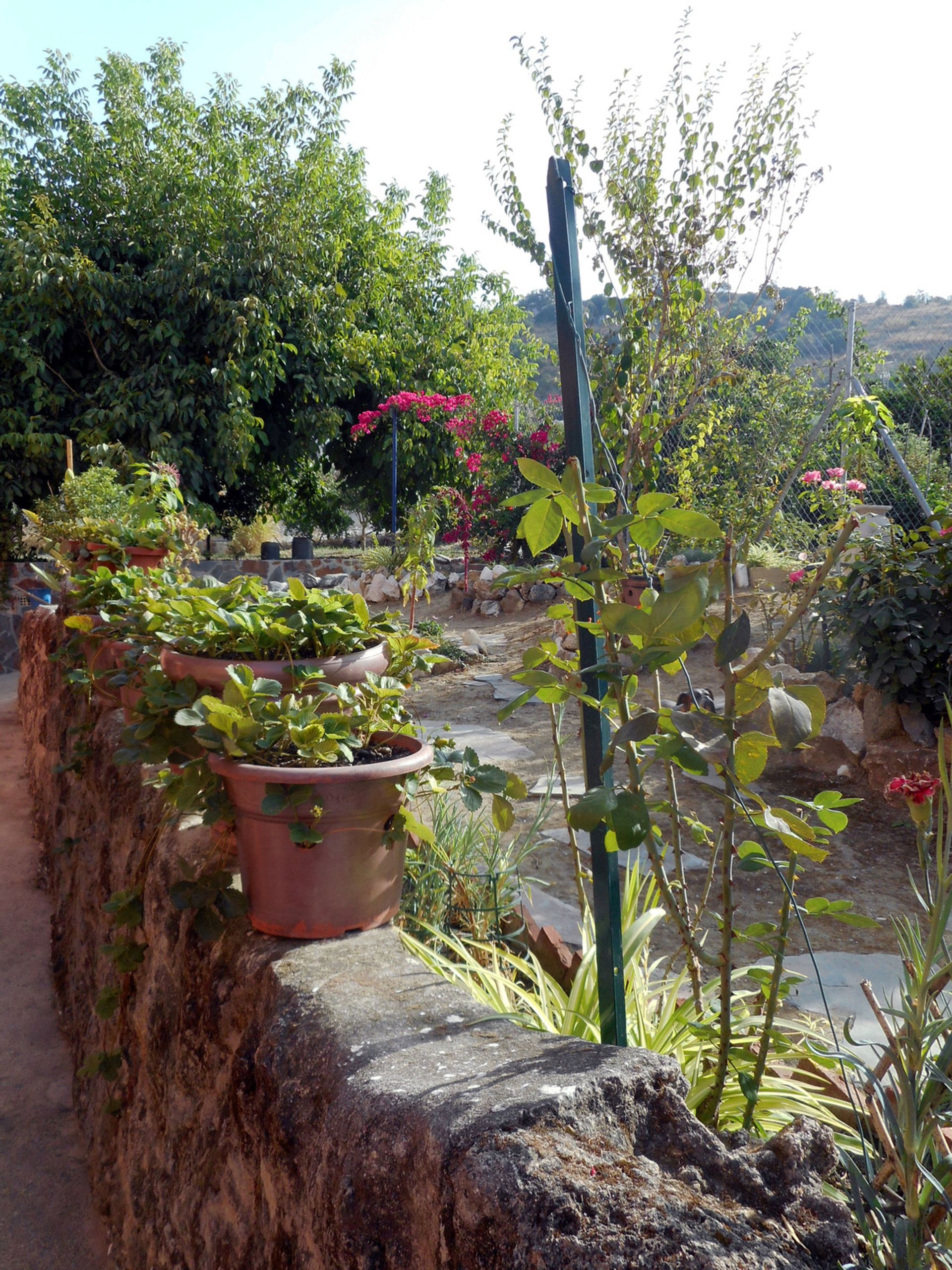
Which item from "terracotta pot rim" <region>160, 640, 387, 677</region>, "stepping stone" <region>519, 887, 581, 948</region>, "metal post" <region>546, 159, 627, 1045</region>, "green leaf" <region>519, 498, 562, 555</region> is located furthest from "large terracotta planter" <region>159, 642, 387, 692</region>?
"stepping stone" <region>519, 887, 581, 948</region>

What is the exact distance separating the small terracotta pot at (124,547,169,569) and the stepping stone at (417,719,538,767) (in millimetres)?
1543

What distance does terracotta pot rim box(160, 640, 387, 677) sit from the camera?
1.42m

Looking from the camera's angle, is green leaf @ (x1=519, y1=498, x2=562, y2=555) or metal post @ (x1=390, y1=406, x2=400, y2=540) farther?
metal post @ (x1=390, y1=406, x2=400, y2=540)

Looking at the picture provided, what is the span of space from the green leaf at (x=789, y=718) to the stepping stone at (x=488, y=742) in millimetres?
3217

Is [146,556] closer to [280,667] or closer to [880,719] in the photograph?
[280,667]

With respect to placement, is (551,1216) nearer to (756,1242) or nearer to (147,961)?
(756,1242)

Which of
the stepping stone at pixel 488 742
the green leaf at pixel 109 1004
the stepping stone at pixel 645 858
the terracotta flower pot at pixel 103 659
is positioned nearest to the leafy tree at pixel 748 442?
the stepping stone at pixel 488 742

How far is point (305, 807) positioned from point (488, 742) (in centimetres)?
369

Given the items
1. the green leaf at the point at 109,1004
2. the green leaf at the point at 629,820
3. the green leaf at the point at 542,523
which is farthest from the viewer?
the green leaf at the point at 109,1004

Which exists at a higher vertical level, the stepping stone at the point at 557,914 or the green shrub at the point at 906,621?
the green shrub at the point at 906,621

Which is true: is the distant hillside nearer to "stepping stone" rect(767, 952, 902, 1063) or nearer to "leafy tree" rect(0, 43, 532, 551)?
"leafy tree" rect(0, 43, 532, 551)

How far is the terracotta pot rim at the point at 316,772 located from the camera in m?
1.10

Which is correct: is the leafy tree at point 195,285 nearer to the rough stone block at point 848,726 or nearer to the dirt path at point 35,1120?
the dirt path at point 35,1120

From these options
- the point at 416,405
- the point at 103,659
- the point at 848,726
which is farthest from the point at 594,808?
the point at 416,405
